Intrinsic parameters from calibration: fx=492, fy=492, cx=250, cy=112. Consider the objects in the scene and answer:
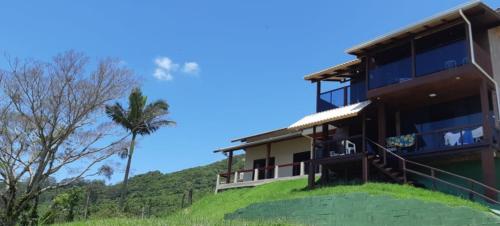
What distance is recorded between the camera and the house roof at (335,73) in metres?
23.5

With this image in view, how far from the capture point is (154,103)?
37.3 metres

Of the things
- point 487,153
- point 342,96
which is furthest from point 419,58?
point 342,96

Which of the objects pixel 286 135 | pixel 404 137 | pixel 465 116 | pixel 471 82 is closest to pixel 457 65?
pixel 471 82

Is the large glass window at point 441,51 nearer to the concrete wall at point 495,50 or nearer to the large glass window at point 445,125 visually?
the concrete wall at point 495,50

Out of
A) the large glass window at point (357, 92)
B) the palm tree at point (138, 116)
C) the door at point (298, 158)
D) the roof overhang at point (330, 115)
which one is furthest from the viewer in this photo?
the palm tree at point (138, 116)

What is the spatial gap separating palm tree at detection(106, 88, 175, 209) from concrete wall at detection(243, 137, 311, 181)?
23.8ft

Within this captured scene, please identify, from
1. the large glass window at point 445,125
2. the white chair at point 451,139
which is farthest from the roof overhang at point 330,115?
the white chair at point 451,139

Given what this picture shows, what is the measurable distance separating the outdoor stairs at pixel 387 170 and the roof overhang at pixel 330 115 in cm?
205

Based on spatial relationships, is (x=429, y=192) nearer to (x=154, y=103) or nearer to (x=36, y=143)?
(x=36, y=143)

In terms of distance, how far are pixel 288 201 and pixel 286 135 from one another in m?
11.4

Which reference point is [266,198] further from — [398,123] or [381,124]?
[398,123]

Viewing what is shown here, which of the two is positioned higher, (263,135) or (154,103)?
(154,103)

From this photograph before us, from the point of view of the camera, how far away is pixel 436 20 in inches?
742

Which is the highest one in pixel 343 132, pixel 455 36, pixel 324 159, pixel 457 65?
pixel 455 36
